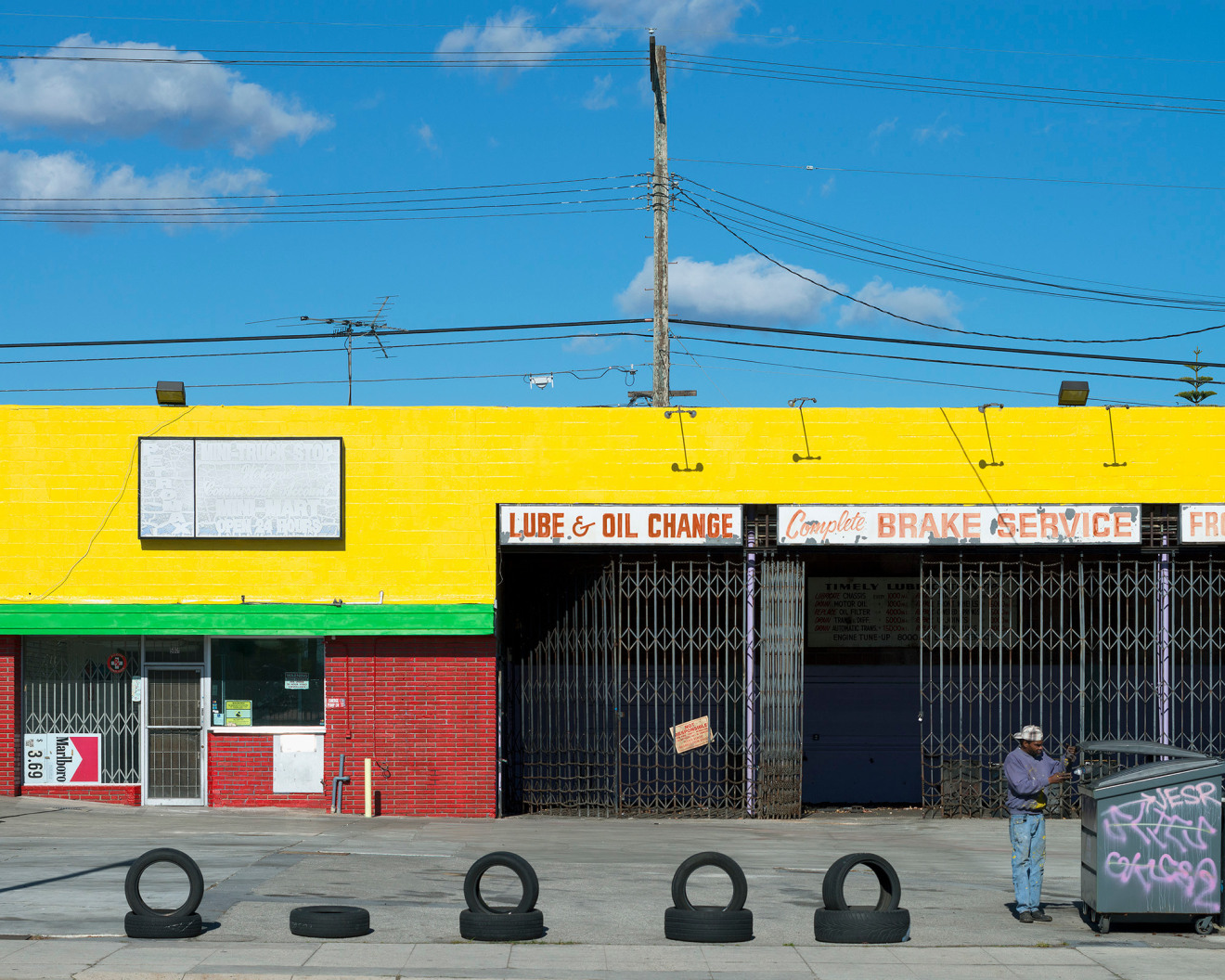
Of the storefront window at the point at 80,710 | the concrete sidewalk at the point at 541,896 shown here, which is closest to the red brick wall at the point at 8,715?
the storefront window at the point at 80,710

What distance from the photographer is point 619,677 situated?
1850 centimetres

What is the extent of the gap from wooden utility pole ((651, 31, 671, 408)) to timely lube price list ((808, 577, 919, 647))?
14.1ft

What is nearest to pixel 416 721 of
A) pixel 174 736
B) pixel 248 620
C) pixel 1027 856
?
pixel 248 620

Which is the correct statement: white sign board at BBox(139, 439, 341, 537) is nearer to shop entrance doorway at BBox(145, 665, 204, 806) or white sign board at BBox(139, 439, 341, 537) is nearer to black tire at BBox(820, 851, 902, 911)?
shop entrance doorway at BBox(145, 665, 204, 806)

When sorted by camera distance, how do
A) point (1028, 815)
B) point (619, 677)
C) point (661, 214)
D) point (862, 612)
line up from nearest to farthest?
point (1028, 815)
point (619, 677)
point (862, 612)
point (661, 214)

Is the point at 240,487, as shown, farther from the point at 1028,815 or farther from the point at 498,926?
the point at 1028,815

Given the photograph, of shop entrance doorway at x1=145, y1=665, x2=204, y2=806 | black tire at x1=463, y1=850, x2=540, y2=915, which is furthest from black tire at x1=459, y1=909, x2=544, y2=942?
shop entrance doorway at x1=145, y1=665, x2=204, y2=806

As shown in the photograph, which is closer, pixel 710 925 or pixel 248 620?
pixel 710 925

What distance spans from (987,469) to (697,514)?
160 inches

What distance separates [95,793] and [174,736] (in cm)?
129

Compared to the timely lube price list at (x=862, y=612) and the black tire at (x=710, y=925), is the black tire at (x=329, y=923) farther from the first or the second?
the timely lube price list at (x=862, y=612)

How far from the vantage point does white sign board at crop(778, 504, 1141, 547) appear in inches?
698

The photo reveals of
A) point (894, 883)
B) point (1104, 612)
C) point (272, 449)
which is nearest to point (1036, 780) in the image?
point (894, 883)

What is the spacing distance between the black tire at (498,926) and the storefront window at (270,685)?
8.83m
